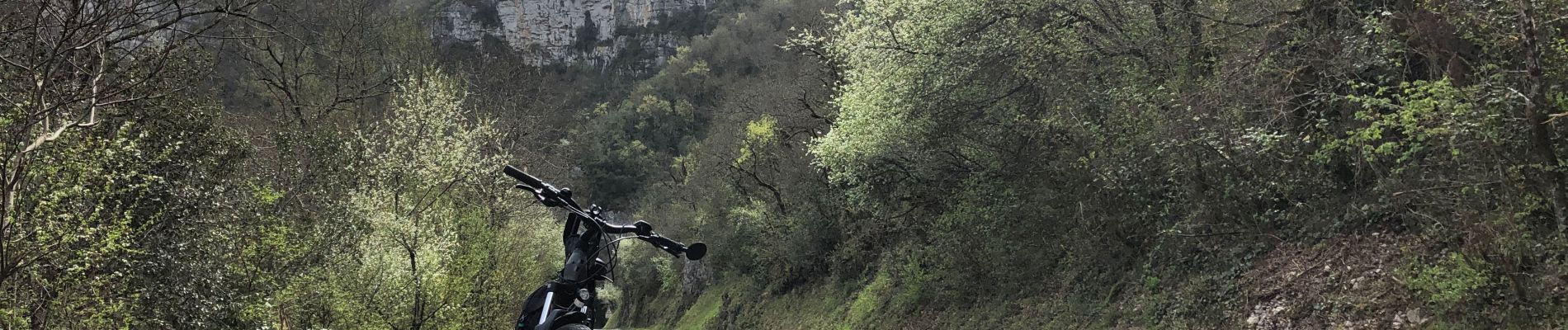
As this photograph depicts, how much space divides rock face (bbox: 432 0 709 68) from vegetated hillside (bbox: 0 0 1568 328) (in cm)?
7002

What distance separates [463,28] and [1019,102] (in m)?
94.4

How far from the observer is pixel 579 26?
334 feet

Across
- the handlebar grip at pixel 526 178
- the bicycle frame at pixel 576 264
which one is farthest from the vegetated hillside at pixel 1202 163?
the handlebar grip at pixel 526 178

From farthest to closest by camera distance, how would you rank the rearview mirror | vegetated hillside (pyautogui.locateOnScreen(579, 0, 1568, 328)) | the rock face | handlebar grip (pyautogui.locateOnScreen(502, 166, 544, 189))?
the rock face
vegetated hillside (pyautogui.locateOnScreen(579, 0, 1568, 328))
handlebar grip (pyautogui.locateOnScreen(502, 166, 544, 189))
the rearview mirror

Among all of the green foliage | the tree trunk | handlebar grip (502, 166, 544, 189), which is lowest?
the green foliage

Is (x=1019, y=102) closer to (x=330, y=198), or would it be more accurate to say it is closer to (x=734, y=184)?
(x=330, y=198)

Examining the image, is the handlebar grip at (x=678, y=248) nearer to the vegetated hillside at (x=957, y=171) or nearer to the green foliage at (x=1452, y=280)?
the vegetated hillside at (x=957, y=171)

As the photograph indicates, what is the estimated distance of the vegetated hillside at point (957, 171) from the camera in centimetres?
704

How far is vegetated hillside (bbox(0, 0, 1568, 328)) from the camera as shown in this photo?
23.1ft

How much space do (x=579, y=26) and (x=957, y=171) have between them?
90171mm

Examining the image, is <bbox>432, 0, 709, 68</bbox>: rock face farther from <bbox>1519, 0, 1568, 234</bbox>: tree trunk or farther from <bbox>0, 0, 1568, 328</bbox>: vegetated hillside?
<bbox>1519, 0, 1568, 234</bbox>: tree trunk

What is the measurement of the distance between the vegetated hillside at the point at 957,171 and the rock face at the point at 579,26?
230 ft

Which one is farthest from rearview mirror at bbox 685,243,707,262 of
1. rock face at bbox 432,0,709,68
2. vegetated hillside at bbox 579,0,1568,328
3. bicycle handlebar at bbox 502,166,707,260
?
rock face at bbox 432,0,709,68

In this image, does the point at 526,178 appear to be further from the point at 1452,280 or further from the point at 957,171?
the point at 957,171
